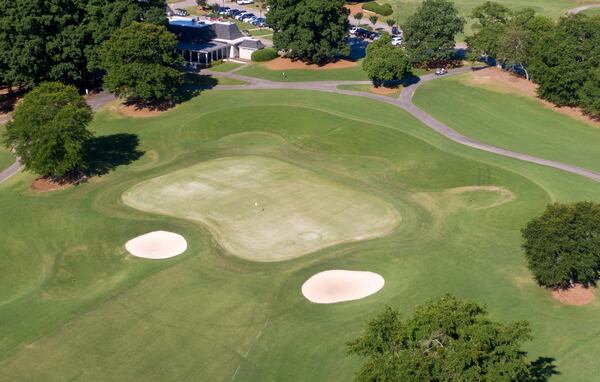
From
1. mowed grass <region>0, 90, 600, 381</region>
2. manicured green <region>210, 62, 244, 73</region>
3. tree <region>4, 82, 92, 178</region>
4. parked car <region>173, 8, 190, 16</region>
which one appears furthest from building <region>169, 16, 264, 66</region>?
tree <region>4, 82, 92, 178</region>

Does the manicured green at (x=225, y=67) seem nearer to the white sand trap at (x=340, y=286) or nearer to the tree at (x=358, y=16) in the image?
the tree at (x=358, y=16)

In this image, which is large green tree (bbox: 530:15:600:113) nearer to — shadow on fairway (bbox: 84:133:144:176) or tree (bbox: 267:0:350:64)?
tree (bbox: 267:0:350:64)

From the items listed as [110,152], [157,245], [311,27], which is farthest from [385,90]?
[157,245]

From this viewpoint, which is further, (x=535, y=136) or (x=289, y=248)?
(x=535, y=136)

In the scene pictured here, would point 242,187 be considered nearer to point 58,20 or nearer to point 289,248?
point 289,248

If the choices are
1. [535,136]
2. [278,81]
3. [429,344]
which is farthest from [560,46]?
[429,344]

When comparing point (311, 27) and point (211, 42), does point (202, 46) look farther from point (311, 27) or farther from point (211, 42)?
point (311, 27)
